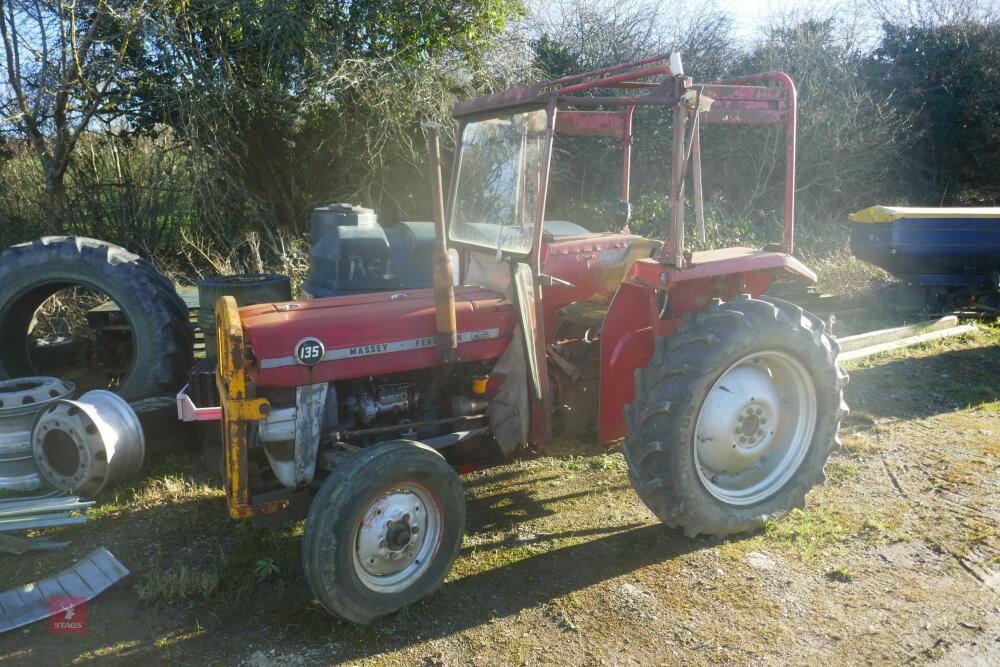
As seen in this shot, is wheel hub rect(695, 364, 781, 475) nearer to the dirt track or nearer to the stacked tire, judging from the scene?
the dirt track

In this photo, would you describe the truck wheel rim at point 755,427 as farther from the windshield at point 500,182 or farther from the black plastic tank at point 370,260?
the black plastic tank at point 370,260

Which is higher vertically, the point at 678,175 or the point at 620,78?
the point at 620,78

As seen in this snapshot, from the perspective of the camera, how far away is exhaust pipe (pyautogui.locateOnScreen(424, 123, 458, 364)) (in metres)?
2.80

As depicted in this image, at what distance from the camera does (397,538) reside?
2920 millimetres

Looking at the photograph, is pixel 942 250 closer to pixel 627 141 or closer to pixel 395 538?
pixel 627 141

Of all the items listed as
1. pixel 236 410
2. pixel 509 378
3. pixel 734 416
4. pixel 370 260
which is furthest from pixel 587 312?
pixel 370 260

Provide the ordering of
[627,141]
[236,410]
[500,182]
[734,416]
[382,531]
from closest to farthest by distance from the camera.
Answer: [382,531]
[236,410]
[734,416]
[500,182]
[627,141]

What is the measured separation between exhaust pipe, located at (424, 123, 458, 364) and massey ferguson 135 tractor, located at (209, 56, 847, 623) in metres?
0.01

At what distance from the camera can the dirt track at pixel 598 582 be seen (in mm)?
2783

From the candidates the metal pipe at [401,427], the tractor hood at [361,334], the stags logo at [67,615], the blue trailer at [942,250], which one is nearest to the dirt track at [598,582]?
the stags logo at [67,615]

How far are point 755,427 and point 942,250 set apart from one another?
6137mm

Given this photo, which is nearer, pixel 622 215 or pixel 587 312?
pixel 587 312

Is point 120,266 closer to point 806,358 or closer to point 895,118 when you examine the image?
point 806,358

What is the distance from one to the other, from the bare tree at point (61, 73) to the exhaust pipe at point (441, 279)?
6.40m
